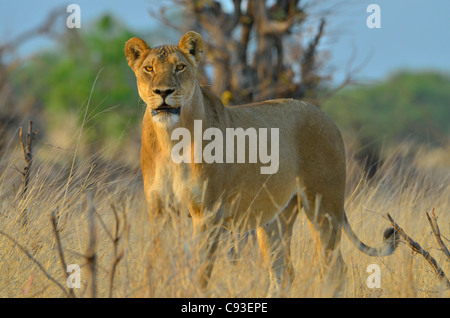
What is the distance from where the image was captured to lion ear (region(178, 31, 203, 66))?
170 inches

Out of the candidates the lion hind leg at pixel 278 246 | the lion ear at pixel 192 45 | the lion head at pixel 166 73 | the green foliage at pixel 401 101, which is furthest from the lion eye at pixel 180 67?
the green foliage at pixel 401 101

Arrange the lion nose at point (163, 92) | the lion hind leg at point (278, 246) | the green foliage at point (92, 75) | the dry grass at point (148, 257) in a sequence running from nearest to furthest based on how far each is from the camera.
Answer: the dry grass at point (148, 257) → the lion nose at point (163, 92) → the lion hind leg at point (278, 246) → the green foliage at point (92, 75)

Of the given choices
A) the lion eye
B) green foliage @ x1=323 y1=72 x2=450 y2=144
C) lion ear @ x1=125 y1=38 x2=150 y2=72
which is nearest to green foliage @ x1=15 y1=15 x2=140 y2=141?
green foliage @ x1=323 y1=72 x2=450 y2=144

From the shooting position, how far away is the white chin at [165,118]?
3959mm

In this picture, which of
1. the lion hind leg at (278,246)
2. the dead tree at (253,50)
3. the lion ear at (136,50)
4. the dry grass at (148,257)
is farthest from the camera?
the dead tree at (253,50)

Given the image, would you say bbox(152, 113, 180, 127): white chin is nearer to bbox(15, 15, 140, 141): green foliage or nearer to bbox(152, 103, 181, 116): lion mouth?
bbox(152, 103, 181, 116): lion mouth

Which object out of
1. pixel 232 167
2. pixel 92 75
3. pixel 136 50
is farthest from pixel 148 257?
pixel 92 75

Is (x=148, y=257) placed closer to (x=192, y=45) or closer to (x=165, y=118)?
(x=165, y=118)

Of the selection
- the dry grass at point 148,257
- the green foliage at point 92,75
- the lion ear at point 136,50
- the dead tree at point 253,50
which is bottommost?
the dry grass at point 148,257

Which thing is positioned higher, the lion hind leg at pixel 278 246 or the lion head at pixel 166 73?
the lion head at pixel 166 73

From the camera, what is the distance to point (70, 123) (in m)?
5.24

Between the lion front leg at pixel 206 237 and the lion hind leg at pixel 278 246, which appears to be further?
the lion hind leg at pixel 278 246

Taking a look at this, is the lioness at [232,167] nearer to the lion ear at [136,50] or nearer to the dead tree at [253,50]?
the lion ear at [136,50]
